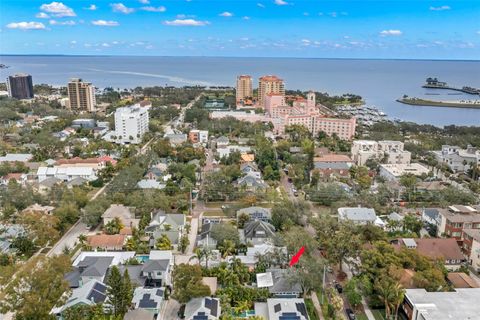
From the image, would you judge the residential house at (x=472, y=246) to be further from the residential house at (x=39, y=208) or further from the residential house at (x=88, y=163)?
the residential house at (x=88, y=163)

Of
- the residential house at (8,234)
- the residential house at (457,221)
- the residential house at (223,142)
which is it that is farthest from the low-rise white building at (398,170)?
the residential house at (8,234)

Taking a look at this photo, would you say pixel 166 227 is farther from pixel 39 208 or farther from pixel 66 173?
pixel 66 173

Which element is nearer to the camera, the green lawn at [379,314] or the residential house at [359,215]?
the green lawn at [379,314]

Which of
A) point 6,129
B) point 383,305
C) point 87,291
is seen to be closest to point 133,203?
point 87,291

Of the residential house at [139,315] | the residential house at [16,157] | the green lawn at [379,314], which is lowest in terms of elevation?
the green lawn at [379,314]

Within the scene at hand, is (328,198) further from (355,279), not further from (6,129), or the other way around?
(6,129)

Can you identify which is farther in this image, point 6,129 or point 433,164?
point 6,129

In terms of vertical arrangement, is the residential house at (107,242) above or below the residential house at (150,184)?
below

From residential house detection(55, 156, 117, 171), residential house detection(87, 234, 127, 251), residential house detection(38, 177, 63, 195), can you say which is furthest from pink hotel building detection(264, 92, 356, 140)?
residential house detection(87, 234, 127, 251)
